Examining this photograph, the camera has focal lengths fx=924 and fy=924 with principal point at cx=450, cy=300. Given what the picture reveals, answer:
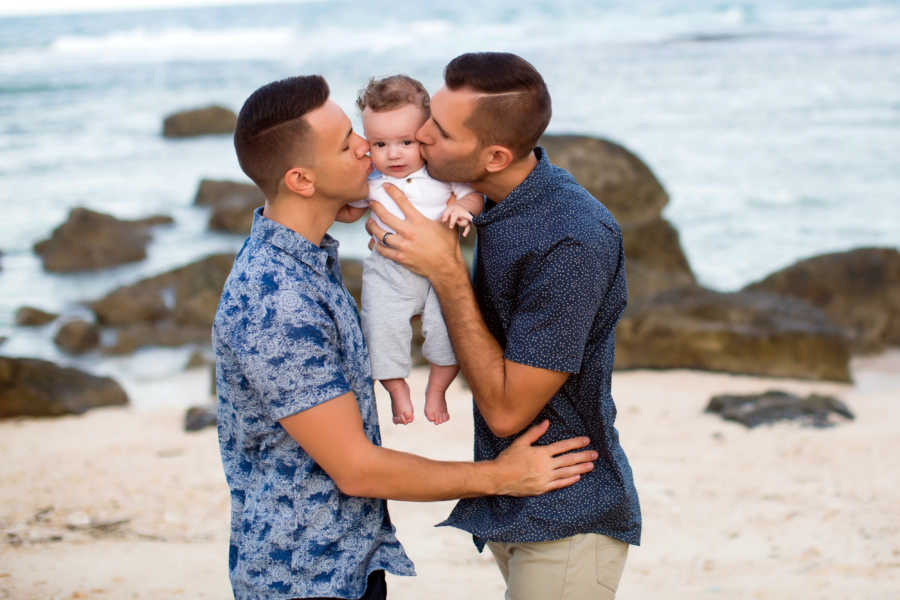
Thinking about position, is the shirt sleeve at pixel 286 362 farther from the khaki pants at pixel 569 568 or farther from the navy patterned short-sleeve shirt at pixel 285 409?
the khaki pants at pixel 569 568

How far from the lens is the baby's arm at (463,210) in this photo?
2984mm

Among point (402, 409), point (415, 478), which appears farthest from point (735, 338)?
point (415, 478)

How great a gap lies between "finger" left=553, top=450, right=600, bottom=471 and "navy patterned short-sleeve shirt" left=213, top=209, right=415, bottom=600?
1.86 feet

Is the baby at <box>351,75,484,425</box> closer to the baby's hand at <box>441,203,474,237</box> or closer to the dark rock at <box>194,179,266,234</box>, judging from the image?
the baby's hand at <box>441,203,474,237</box>

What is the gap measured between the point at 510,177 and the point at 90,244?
14167mm

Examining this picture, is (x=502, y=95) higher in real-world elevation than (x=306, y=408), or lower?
higher

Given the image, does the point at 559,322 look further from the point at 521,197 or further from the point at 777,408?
the point at 777,408

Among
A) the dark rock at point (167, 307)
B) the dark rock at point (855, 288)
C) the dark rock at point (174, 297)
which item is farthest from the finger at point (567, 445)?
the dark rock at point (174, 297)

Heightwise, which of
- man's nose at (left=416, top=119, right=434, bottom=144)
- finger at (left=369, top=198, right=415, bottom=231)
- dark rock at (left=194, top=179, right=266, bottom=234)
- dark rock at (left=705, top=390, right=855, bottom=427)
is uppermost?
man's nose at (left=416, top=119, right=434, bottom=144)

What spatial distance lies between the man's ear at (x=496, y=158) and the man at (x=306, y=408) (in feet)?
1.23

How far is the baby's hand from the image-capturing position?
2980 mm

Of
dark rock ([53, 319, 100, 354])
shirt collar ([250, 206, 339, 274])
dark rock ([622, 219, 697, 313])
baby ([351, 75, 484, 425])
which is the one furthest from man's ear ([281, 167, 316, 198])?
dark rock ([53, 319, 100, 354])

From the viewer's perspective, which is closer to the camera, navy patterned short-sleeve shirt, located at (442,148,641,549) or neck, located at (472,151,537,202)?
navy patterned short-sleeve shirt, located at (442,148,641,549)

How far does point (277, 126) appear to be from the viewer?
8.65 feet
